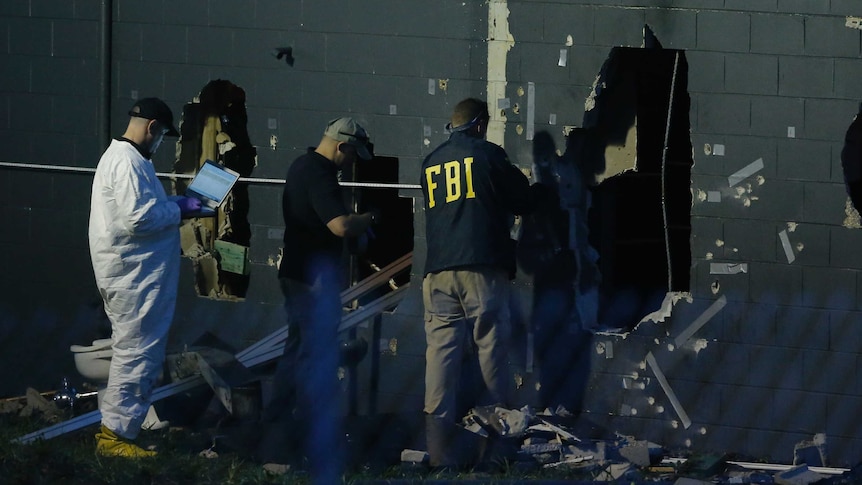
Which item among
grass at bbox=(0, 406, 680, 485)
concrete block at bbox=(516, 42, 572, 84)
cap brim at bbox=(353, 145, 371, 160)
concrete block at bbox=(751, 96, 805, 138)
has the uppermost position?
concrete block at bbox=(516, 42, 572, 84)

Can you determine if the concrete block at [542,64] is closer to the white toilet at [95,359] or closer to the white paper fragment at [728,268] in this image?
the white paper fragment at [728,268]

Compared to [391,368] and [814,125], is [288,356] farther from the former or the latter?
[814,125]

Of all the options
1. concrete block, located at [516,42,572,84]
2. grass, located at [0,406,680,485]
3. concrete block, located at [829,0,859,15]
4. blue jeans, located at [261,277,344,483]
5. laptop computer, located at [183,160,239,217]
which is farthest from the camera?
concrete block, located at [516,42,572,84]

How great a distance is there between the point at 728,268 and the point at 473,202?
1752 millimetres

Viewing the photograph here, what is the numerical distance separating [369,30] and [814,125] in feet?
10.2

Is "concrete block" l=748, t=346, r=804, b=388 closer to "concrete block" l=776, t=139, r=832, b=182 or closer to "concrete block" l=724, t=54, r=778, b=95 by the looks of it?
"concrete block" l=776, t=139, r=832, b=182

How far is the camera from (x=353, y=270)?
30.7 feet

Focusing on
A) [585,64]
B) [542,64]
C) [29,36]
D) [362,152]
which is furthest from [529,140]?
[29,36]

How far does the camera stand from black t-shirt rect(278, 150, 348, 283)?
319 inches

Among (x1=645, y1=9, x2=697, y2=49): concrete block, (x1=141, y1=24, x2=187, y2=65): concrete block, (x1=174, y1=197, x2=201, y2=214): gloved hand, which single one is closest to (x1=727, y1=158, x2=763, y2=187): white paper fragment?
(x1=645, y1=9, x2=697, y2=49): concrete block

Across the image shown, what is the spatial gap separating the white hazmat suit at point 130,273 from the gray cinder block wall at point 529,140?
1755mm

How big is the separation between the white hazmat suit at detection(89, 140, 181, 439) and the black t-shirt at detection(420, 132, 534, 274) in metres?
1.71

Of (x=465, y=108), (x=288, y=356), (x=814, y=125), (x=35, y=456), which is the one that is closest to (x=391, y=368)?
(x=288, y=356)

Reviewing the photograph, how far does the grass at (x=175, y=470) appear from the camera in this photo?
6.72 meters
